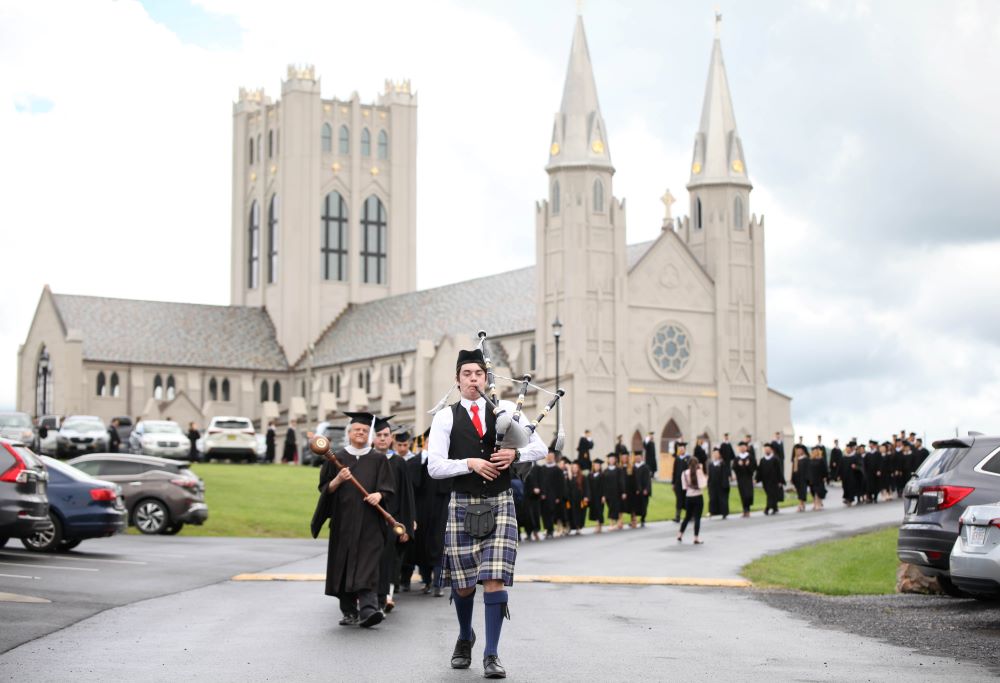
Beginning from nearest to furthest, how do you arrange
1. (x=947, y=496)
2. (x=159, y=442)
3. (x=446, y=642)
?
(x=446, y=642) < (x=947, y=496) < (x=159, y=442)

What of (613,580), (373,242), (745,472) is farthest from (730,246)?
(613,580)

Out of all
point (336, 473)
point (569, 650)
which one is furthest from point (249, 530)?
point (569, 650)

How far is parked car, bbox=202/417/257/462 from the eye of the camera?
2382 inches

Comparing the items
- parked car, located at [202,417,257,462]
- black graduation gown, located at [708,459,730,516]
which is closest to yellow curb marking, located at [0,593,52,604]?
black graduation gown, located at [708,459,730,516]

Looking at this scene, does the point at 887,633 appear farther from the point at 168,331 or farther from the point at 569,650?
the point at 168,331

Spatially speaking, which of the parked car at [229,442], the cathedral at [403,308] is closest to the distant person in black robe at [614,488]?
the cathedral at [403,308]

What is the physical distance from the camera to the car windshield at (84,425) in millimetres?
58312

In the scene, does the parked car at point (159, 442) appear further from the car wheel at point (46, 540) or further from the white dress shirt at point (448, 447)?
the white dress shirt at point (448, 447)

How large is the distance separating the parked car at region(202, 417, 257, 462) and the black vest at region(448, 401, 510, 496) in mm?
49840

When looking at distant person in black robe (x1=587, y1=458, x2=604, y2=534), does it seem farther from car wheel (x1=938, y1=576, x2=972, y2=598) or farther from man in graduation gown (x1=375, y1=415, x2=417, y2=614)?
man in graduation gown (x1=375, y1=415, x2=417, y2=614)

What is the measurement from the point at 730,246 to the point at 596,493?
40.8 m

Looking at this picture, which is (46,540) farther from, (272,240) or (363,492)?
A: (272,240)

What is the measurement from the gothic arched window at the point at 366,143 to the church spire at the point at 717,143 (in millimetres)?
31767

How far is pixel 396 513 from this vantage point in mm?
16188
